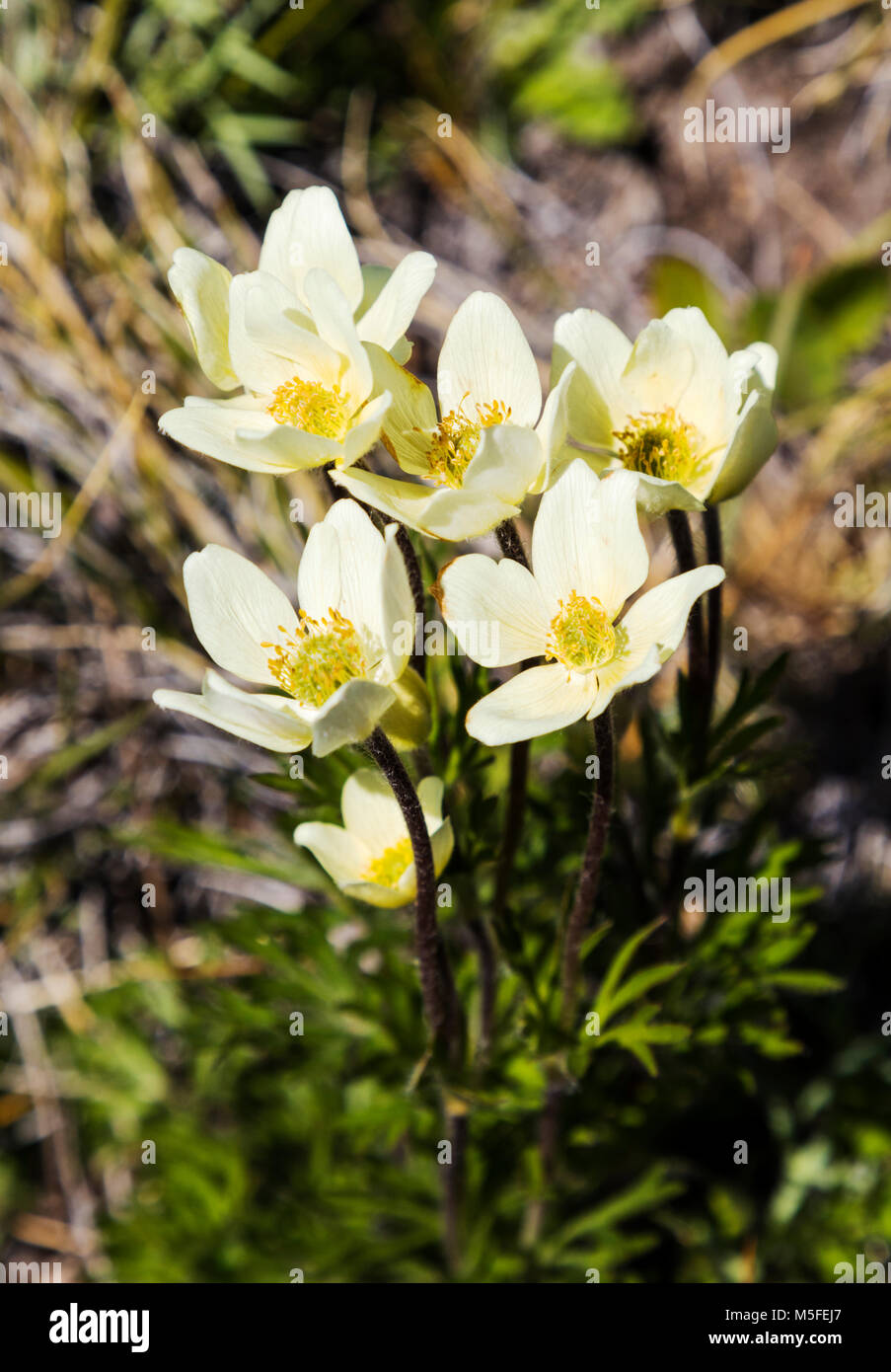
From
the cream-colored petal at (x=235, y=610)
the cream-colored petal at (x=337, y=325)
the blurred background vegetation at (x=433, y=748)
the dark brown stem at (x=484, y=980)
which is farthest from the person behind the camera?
the blurred background vegetation at (x=433, y=748)

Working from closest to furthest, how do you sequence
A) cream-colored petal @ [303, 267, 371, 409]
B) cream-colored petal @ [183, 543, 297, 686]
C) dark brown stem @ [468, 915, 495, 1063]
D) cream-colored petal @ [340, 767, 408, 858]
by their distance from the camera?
cream-colored petal @ [303, 267, 371, 409], cream-colored petal @ [183, 543, 297, 686], cream-colored petal @ [340, 767, 408, 858], dark brown stem @ [468, 915, 495, 1063]

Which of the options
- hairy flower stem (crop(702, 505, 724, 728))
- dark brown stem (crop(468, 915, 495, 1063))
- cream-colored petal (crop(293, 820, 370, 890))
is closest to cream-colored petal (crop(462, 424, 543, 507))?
hairy flower stem (crop(702, 505, 724, 728))

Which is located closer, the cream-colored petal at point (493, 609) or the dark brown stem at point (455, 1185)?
the cream-colored petal at point (493, 609)

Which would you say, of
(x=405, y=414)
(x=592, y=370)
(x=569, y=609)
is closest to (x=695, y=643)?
(x=569, y=609)

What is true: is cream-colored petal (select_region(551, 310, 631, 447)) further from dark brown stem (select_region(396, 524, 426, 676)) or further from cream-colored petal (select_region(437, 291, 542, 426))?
dark brown stem (select_region(396, 524, 426, 676))

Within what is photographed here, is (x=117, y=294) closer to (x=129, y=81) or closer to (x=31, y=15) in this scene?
(x=129, y=81)

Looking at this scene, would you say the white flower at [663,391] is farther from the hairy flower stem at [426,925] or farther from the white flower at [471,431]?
the hairy flower stem at [426,925]

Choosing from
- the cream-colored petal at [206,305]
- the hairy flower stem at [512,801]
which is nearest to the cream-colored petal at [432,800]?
the hairy flower stem at [512,801]
